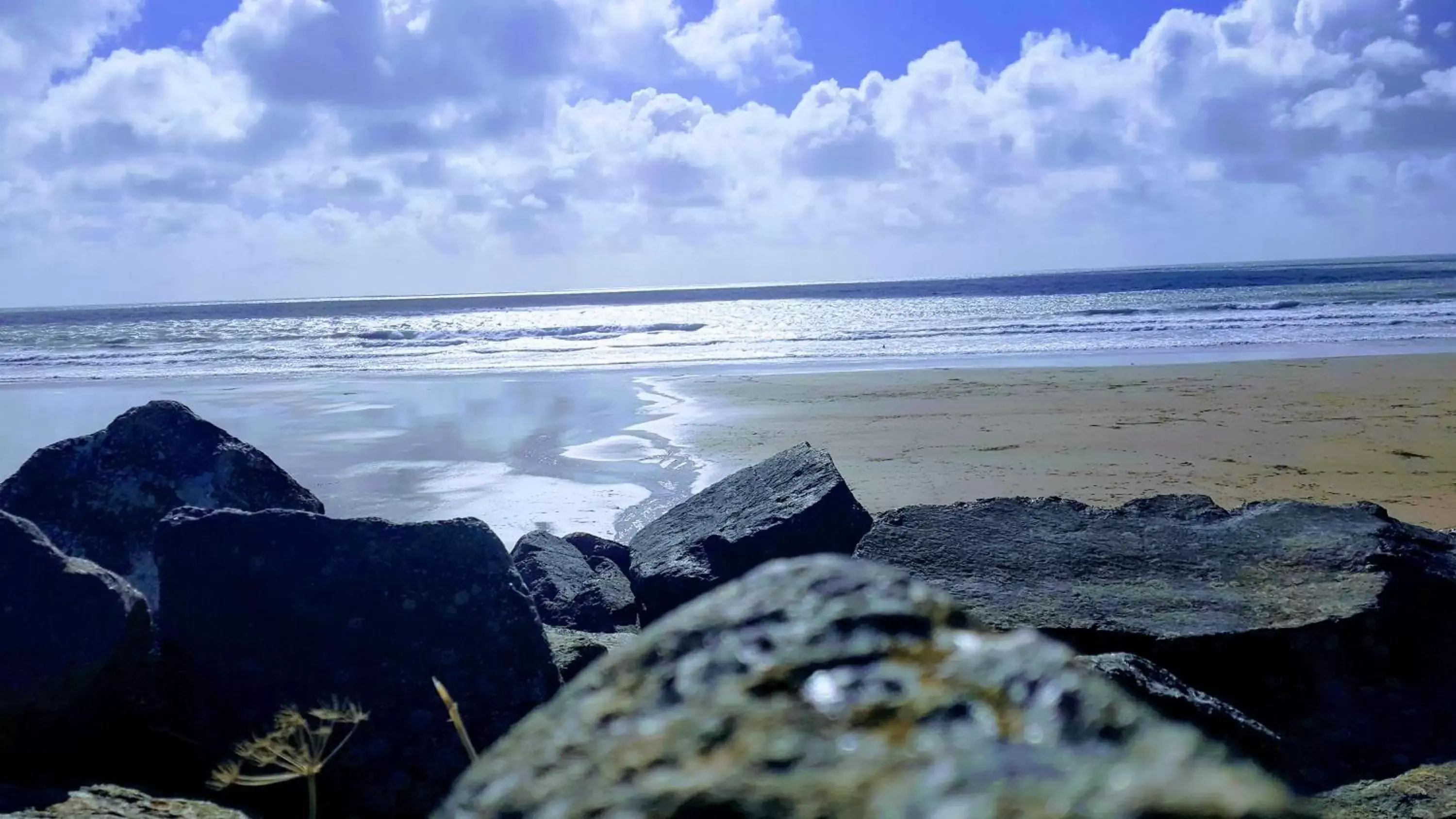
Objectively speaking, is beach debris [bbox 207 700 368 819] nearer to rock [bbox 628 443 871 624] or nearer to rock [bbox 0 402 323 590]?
rock [bbox 0 402 323 590]

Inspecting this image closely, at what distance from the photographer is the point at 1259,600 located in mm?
3623

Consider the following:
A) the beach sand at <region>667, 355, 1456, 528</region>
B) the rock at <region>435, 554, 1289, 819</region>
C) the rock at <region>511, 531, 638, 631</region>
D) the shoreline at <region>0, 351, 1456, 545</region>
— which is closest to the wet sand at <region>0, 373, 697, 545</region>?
the shoreline at <region>0, 351, 1456, 545</region>

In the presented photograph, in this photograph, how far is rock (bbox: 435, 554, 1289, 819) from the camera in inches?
30.8

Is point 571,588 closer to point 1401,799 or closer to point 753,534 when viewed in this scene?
point 753,534

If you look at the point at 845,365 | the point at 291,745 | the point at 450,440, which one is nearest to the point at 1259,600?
the point at 291,745

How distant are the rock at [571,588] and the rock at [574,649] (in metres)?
0.76

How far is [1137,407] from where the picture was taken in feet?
41.8

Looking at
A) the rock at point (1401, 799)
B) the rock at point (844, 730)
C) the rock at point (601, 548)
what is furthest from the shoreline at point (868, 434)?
the rock at point (844, 730)

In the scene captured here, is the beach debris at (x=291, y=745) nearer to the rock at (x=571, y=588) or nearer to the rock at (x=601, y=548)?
the rock at (x=571, y=588)

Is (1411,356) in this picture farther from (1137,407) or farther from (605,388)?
(605,388)

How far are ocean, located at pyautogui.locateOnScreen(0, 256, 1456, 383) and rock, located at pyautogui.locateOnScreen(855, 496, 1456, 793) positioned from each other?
15.5 meters

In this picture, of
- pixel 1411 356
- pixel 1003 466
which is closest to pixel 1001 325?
pixel 1411 356

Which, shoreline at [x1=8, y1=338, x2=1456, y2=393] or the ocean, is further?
the ocean

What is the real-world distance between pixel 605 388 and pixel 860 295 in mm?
48762
